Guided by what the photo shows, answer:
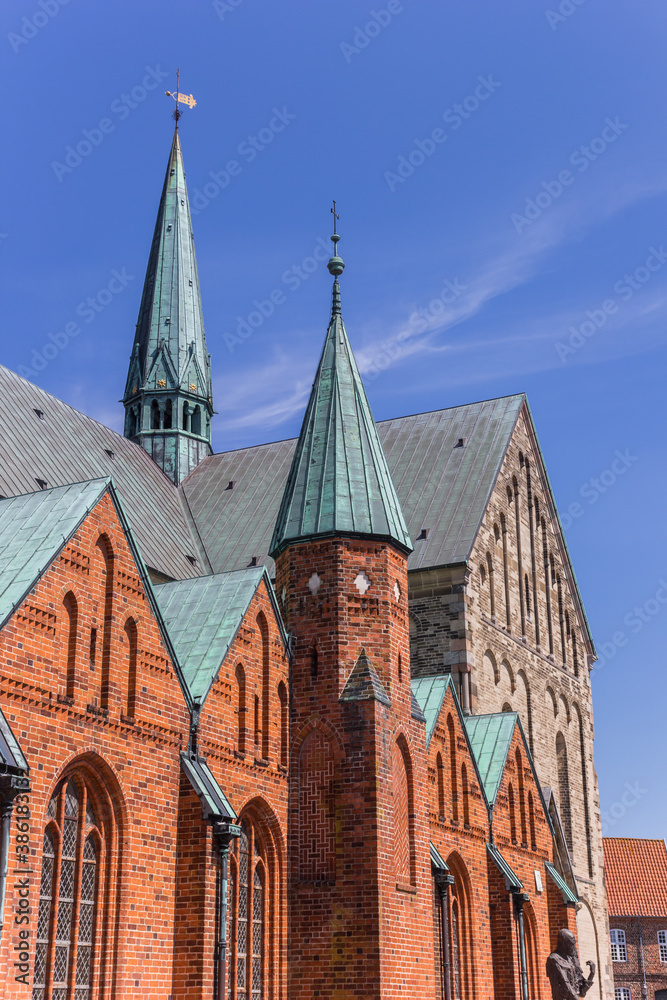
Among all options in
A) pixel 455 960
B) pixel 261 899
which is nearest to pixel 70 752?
pixel 261 899

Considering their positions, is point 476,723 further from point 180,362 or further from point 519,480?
point 180,362

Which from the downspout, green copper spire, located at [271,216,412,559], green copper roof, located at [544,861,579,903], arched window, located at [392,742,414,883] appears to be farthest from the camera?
green copper roof, located at [544,861,579,903]

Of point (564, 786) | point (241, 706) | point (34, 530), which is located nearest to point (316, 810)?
point (241, 706)

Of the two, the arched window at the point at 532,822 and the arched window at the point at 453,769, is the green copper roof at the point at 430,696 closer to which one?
the arched window at the point at 453,769

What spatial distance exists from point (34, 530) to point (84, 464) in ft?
66.5

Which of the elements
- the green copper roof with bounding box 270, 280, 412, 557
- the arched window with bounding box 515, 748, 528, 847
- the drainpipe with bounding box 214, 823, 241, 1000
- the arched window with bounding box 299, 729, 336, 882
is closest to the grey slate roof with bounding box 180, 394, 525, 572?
the arched window with bounding box 515, 748, 528, 847

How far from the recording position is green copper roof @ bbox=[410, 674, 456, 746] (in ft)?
80.1

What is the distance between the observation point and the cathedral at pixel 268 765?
612 inches

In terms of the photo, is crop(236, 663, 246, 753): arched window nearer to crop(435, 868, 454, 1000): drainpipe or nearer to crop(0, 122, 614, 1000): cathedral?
crop(0, 122, 614, 1000): cathedral

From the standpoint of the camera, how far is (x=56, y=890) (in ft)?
49.8

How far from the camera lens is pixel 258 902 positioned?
63.4ft

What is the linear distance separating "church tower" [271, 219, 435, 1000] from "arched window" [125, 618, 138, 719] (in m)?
4.50

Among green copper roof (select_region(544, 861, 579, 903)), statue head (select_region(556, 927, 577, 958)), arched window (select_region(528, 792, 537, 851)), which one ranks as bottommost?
statue head (select_region(556, 927, 577, 958))

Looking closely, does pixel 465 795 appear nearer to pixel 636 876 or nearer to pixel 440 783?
pixel 440 783
